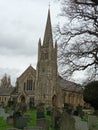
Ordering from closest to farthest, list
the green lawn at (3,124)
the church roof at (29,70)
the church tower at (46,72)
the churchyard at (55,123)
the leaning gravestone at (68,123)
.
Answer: the leaning gravestone at (68,123)
the churchyard at (55,123)
the green lawn at (3,124)
the church tower at (46,72)
the church roof at (29,70)

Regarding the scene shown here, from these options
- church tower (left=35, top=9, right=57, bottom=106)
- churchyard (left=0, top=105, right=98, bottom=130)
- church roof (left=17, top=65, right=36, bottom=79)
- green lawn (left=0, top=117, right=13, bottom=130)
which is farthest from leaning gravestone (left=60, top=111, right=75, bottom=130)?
church roof (left=17, top=65, right=36, bottom=79)

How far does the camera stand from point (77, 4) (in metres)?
21.2

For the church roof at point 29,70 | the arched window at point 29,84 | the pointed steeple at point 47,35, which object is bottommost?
the arched window at point 29,84

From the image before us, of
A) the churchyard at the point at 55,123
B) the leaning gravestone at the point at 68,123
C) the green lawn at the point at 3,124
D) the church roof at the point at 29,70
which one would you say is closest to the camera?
the leaning gravestone at the point at 68,123

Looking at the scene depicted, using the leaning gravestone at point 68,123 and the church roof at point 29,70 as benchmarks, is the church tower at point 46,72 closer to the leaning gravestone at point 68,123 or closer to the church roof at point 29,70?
the church roof at point 29,70

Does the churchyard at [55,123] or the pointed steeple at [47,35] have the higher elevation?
the pointed steeple at [47,35]

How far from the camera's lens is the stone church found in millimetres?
84875

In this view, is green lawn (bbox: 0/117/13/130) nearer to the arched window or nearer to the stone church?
the stone church

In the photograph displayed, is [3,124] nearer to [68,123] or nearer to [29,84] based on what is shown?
[68,123]

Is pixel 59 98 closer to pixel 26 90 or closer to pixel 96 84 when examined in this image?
pixel 26 90

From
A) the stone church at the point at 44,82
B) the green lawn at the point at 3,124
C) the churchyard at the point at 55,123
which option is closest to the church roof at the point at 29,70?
the stone church at the point at 44,82

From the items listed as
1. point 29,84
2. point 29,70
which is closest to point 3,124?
point 29,84

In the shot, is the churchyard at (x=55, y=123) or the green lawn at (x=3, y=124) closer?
the churchyard at (x=55, y=123)

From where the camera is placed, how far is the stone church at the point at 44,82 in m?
84.9
